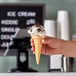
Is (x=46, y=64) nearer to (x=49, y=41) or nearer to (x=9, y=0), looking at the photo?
(x=9, y=0)

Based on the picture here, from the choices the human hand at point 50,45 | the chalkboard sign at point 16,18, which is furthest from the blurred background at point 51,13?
the human hand at point 50,45

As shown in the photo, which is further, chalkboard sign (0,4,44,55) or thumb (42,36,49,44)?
chalkboard sign (0,4,44,55)

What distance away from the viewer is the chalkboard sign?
1880mm

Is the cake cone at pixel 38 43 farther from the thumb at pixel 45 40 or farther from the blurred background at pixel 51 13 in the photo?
the blurred background at pixel 51 13

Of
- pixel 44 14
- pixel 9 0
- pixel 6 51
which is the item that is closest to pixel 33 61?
pixel 6 51

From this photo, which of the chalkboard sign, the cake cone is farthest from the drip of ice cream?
the chalkboard sign

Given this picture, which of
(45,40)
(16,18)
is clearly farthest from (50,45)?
(16,18)

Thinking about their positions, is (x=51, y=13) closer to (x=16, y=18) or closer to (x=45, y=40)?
(x=16, y=18)

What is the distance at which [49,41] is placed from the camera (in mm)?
1110

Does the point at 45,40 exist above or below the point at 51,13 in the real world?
below

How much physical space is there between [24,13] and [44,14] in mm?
142

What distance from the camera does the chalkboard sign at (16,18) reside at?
6.17ft

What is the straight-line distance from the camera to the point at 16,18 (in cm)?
188

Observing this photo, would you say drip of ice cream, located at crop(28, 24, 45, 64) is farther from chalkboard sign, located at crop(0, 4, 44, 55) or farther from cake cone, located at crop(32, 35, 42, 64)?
chalkboard sign, located at crop(0, 4, 44, 55)
